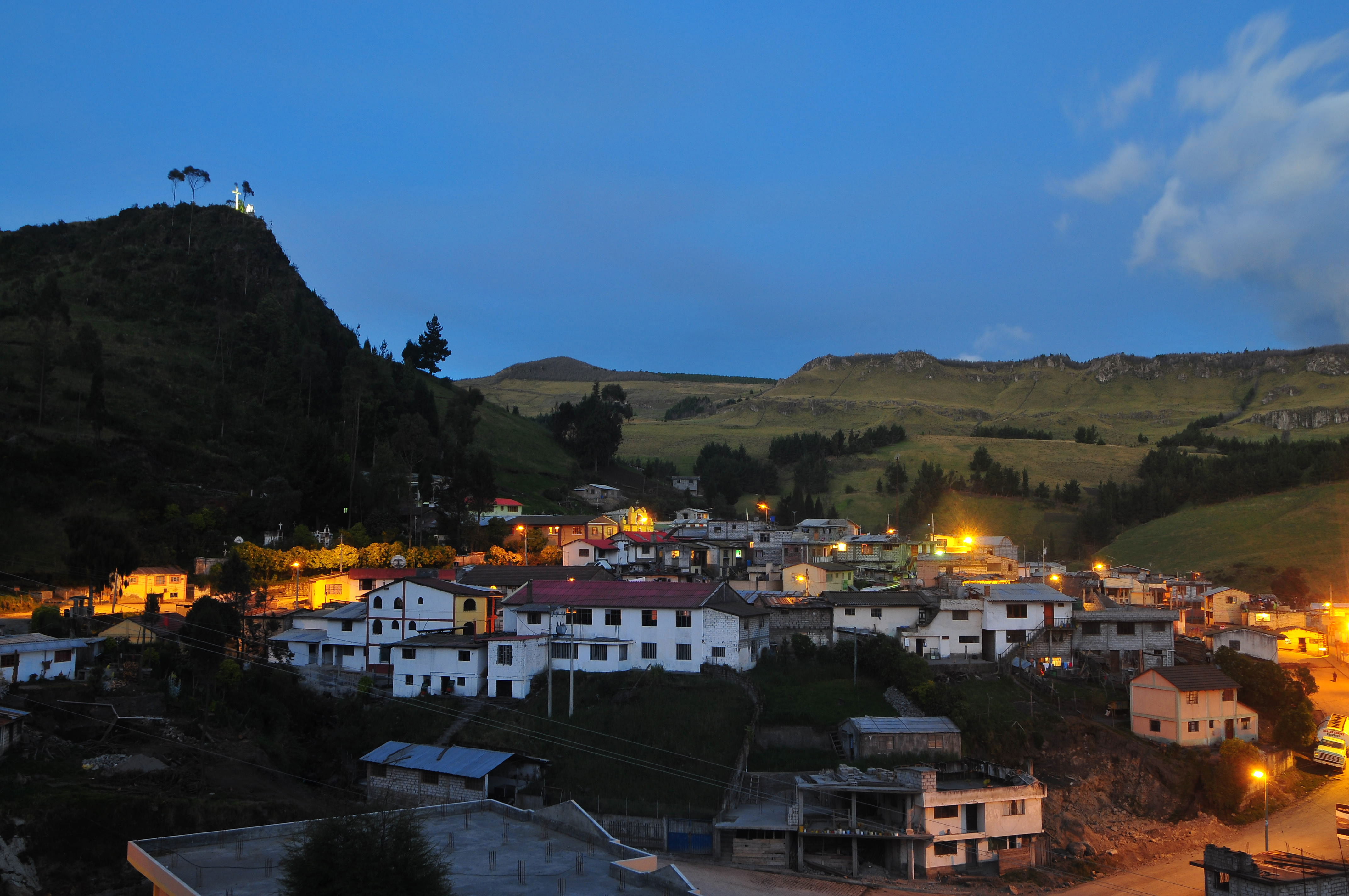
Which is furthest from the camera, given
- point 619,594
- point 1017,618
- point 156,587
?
point 156,587

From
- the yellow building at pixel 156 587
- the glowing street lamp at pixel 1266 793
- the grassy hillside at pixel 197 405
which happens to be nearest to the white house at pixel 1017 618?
the glowing street lamp at pixel 1266 793

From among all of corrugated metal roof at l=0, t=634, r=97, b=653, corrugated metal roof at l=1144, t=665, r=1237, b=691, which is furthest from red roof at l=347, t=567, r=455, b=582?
corrugated metal roof at l=1144, t=665, r=1237, b=691

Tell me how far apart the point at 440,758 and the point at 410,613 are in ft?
35.6

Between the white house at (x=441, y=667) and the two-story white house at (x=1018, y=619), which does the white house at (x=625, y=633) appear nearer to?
the white house at (x=441, y=667)

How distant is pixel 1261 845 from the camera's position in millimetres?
30703

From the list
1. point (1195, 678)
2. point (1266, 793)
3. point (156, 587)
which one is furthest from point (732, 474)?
point (1266, 793)

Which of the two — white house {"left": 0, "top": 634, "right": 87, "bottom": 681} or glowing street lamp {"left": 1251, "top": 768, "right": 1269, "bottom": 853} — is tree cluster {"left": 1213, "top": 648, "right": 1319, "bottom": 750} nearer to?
glowing street lamp {"left": 1251, "top": 768, "right": 1269, "bottom": 853}

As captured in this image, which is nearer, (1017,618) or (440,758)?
(440,758)

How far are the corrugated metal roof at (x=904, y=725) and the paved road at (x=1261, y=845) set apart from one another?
6063 millimetres

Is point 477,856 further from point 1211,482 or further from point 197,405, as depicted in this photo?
point 1211,482

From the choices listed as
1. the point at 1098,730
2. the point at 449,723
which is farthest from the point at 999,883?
the point at 449,723

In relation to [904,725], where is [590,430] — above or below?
above

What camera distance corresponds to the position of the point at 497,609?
43.2m

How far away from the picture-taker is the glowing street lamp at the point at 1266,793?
1157 inches
